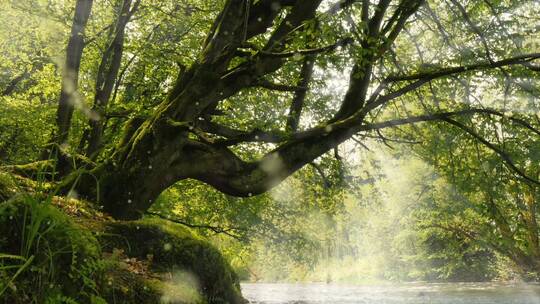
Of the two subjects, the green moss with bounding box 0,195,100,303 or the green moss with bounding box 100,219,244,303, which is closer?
the green moss with bounding box 0,195,100,303

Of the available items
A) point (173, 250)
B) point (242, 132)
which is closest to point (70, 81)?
point (242, 132)

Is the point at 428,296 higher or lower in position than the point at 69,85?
lower

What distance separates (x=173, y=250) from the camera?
551 centimetres

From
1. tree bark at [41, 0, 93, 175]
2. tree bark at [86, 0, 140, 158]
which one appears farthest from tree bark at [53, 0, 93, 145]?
tree bark at [86, 0, 140, 158]

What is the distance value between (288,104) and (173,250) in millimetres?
7671

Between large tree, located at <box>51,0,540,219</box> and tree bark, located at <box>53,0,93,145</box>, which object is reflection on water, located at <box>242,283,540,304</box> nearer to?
large tree, located at <box>51,0,540,219</box>

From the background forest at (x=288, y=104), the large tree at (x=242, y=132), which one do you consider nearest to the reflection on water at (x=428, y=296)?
the background forest at (x=288, y=104)

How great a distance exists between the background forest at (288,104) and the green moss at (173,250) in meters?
1.03

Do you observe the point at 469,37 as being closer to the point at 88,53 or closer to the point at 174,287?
the point at 174,287

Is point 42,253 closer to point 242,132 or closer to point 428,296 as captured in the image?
point 242,132

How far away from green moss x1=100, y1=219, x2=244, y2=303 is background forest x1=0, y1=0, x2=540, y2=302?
1029 millimetres

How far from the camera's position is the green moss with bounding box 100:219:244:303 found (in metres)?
5.20

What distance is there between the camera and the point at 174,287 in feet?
14.8

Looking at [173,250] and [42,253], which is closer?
[42,253]
